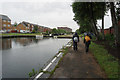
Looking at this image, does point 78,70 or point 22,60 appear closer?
point 78,70

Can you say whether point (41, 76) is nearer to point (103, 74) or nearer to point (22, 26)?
point (103, 74)

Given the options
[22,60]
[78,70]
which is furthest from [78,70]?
[22,60]

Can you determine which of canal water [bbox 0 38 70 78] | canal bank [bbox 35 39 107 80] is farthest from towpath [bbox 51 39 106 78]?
canal water [bbox 0 38 70 78]

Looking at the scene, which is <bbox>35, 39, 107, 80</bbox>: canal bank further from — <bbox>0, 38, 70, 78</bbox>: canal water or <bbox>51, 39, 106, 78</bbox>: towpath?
<bbox>0, 38, 70, 78</bbox>: canal water

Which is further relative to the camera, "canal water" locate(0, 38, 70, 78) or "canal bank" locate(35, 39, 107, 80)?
"canal water" locate(0, 38, 70, 78)

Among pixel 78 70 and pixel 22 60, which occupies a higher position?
pixel 78 70

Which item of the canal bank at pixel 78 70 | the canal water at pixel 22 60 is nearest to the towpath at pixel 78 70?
the canal bank at pixel 78 70

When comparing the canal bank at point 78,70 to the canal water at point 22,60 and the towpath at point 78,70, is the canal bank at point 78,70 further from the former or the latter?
the canal water at point 22,60

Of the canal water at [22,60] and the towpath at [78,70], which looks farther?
the canal water at [22,60]

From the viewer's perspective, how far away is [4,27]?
5497cm

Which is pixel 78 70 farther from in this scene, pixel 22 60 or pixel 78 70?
pixel 22 60

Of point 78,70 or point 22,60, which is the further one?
point 22,60

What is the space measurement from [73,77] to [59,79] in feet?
1.67

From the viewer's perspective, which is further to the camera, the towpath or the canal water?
the canal water
